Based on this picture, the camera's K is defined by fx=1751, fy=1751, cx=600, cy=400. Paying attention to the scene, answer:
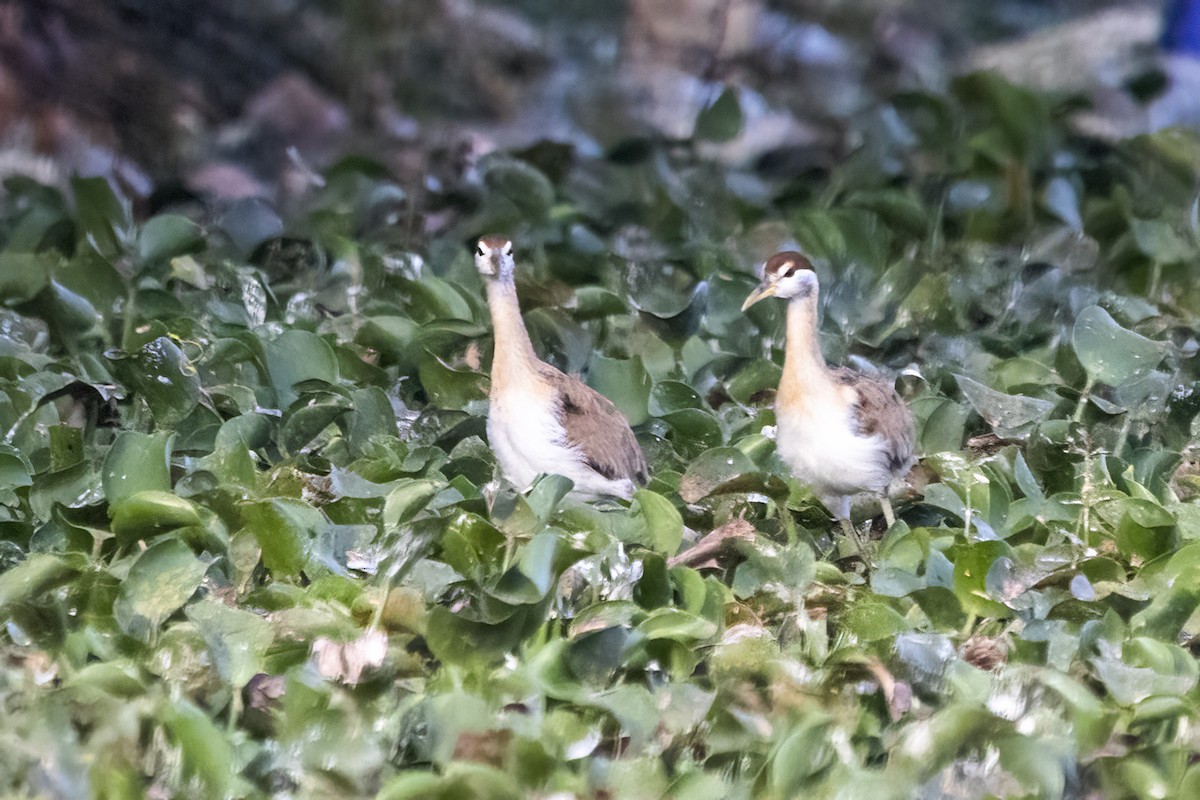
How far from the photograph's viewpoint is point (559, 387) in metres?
3.62

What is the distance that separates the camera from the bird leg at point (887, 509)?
3514 mm

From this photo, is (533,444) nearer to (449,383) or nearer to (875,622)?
(449,383)

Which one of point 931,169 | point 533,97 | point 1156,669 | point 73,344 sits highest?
point 1156,669

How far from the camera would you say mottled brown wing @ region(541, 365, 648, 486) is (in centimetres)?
356

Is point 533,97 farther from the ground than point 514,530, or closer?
closer

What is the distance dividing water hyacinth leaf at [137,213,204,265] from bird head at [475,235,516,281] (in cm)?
133

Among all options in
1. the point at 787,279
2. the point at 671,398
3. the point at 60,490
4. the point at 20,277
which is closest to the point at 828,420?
the point at 787,279

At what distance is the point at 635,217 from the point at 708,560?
2572mm

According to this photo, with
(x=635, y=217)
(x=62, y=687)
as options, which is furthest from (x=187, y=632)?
(x=635, y=217)

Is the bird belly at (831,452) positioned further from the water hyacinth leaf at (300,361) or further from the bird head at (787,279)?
the water hyacinth leaf at (300,361)

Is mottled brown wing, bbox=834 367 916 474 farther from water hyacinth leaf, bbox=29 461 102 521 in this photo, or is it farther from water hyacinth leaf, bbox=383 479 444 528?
water hyacinth leaf, bbox=29 461 102 521

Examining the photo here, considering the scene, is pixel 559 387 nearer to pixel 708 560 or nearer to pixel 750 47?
pixel 708 560

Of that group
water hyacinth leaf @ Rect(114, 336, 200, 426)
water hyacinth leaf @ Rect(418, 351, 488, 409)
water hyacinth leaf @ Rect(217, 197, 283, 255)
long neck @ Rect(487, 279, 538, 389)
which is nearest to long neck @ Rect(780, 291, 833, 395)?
long neck @ Rect(487, 279, 538, 389)

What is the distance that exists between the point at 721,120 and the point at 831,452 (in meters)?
2.40
